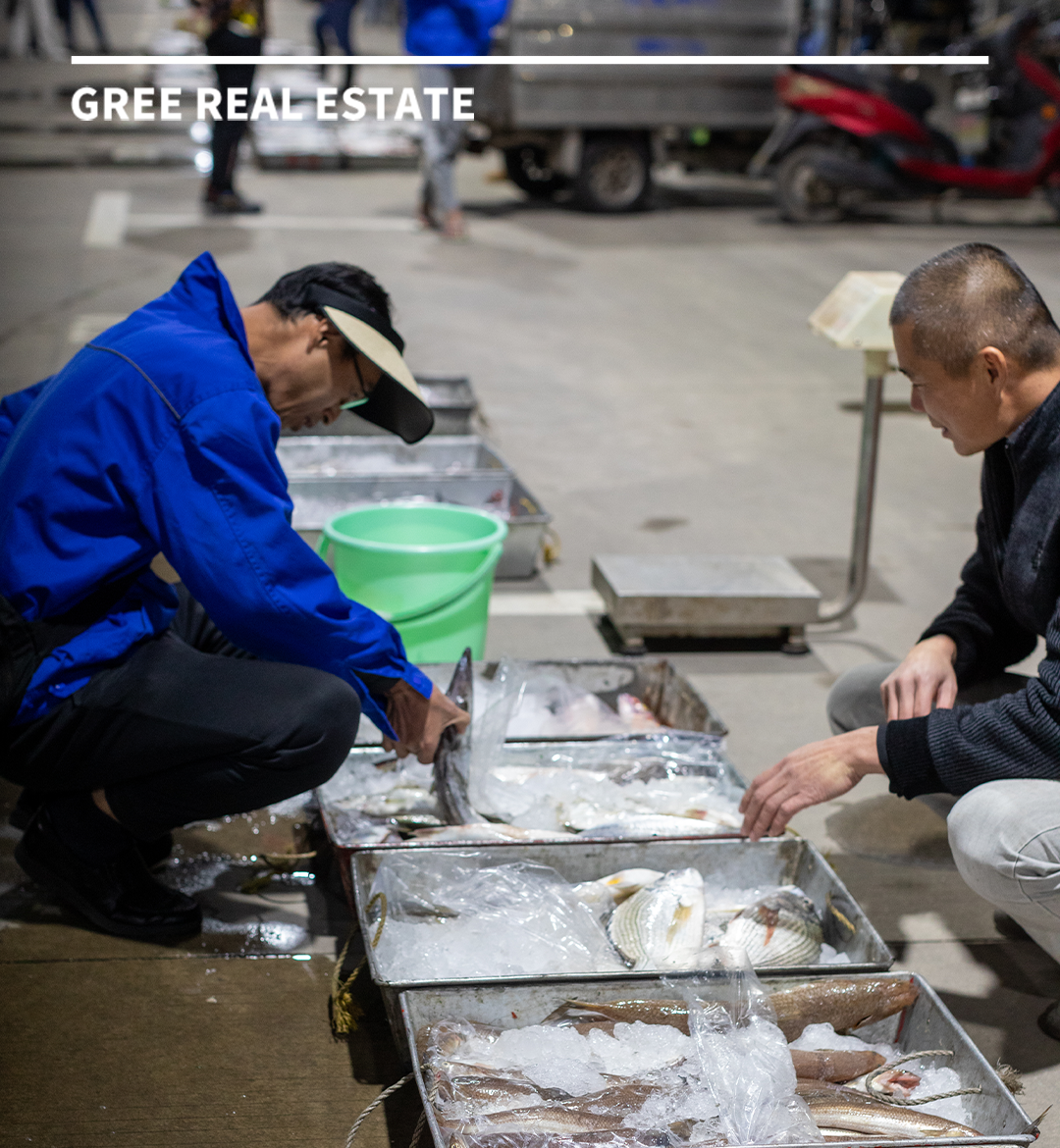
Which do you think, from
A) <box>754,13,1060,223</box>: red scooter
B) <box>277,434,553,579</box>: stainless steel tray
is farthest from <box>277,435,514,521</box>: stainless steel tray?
<box>754,13,1060,223</box>: red scooter

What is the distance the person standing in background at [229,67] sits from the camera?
33.7 feet

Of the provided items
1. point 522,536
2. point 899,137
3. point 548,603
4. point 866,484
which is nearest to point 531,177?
point 899,137

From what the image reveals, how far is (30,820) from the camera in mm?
2719

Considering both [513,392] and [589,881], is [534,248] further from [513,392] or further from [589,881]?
[589,881]

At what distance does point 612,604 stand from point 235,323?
1813 mm

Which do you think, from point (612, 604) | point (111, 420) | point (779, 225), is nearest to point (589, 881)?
point (111, 420)

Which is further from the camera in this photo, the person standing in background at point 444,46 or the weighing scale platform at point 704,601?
the person standing in background at point 444,46

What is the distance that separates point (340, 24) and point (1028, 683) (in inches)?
631

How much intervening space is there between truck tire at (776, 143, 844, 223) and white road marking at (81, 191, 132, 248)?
5434mm

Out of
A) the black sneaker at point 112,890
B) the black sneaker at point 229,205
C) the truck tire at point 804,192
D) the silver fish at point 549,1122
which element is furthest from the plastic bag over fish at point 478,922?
the truck tire at point 804,192

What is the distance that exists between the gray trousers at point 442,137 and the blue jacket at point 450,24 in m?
0.27

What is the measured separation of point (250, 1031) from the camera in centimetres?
242

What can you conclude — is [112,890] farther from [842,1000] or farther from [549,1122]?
[842,1000]

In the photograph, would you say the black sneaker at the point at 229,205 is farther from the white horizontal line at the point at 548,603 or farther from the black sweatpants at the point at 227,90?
the white horizontal line at the point at 548,603
